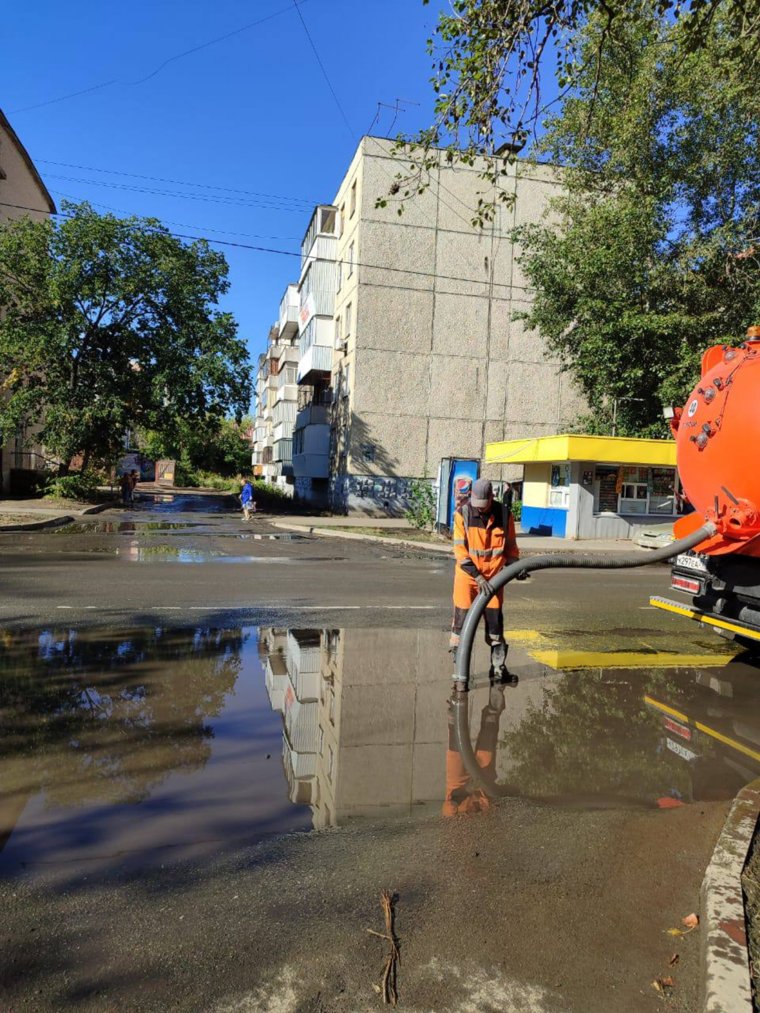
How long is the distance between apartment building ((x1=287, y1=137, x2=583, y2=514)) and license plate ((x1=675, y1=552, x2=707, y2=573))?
2269 cm

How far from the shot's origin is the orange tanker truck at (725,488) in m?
5.71

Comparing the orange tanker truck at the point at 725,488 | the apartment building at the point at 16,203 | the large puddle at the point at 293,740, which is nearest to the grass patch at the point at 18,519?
the apartment building at the point at 16,203

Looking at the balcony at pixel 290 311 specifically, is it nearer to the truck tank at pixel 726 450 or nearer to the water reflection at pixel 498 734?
the truck tank at pixel 726 450

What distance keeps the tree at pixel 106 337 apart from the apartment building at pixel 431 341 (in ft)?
19.5

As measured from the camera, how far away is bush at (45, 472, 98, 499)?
28.2 meters

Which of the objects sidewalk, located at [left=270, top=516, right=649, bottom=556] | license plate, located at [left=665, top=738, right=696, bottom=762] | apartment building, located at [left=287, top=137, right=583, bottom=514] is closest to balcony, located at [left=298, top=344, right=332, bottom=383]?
apartment building, located at [left=287, top=137, right=583, bottom=514]

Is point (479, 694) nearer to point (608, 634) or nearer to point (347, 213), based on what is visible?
point (608, 634)

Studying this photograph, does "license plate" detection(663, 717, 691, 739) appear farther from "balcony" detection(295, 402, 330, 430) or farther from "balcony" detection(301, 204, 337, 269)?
"balcony" detection(301, 204, 337, 269)

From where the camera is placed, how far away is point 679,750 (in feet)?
15.4

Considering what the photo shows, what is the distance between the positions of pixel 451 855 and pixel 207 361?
28.7m

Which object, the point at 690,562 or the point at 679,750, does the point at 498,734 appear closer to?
the point at 679,750

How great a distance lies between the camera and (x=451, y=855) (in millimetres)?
3215

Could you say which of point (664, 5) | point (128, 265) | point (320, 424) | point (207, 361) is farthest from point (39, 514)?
point (664, 5)

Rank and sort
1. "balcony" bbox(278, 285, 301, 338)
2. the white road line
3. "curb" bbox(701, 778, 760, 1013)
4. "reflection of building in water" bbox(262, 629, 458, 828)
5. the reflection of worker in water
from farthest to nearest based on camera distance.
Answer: "balcony" bbox(278, 285, 301, 338)
the white road line
"reflection of building in water" bbox(262, 629, 458, 828)
the reflection of worker in water
"curb" bbox(701, 778, 760, 1013)
